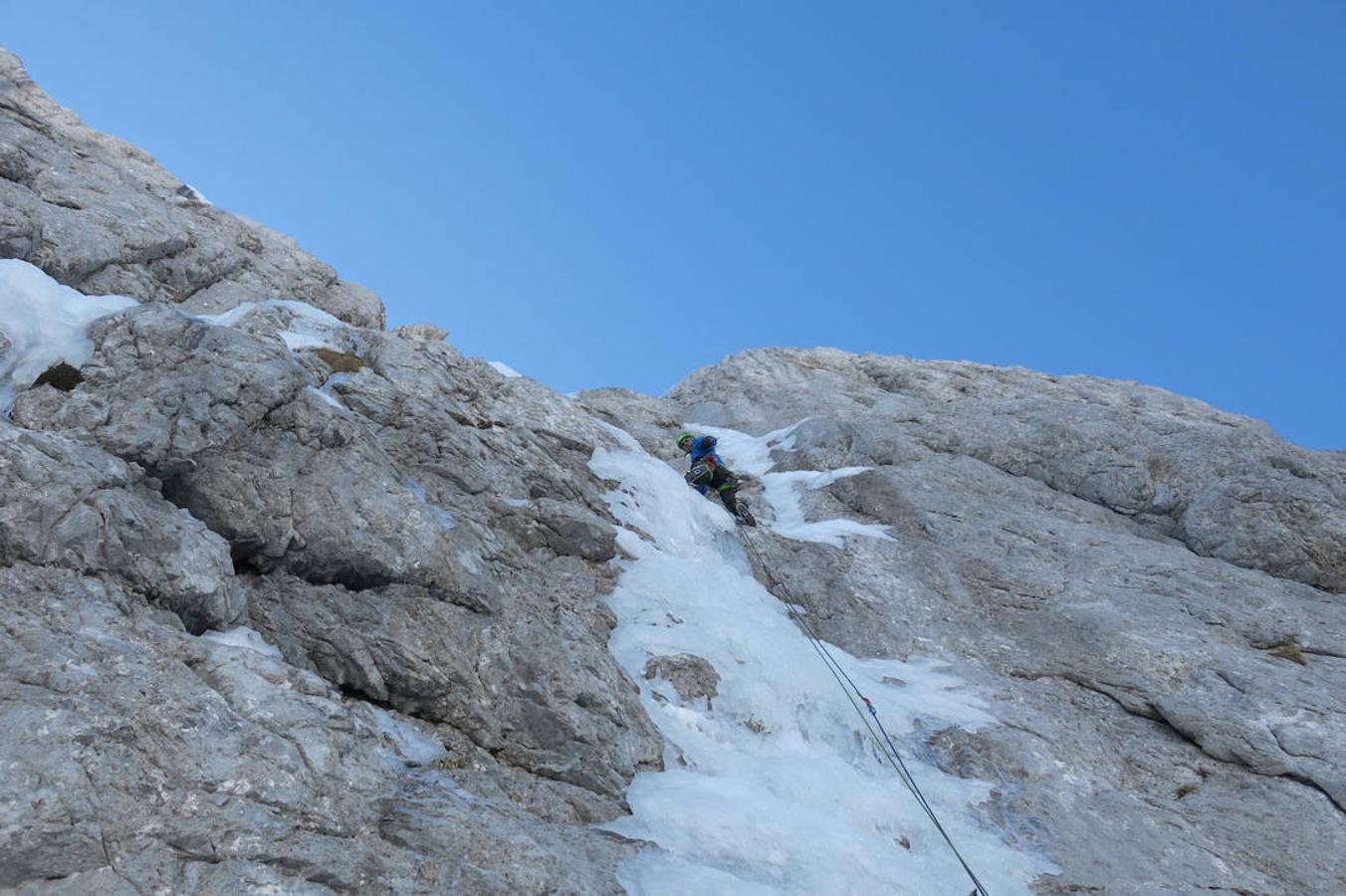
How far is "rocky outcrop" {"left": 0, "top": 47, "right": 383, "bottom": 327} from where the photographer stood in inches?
800

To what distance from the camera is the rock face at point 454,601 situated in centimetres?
883

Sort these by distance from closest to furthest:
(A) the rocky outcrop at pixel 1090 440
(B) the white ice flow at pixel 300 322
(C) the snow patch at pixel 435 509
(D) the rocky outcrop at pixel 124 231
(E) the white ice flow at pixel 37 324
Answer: (E) the white ice flow at pixel 37 324 < (C) the snow patch at pixel 435 509 < (D) the rocky outcrop at pixel 124 231 < (B) the white ice flow at pixel 300 322 < (A) the rocky outcrop at pixel 1090 440

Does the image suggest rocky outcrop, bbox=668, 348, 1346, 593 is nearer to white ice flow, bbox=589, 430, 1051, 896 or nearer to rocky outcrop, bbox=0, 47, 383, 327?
white ice flow, bbox=589, 430, 1051, 896

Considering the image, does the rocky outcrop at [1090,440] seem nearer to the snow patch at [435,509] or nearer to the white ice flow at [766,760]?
the white ice flow at [766,760]

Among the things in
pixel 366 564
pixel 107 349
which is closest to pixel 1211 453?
pixel 366 564

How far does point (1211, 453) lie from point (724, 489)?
53.4 ft

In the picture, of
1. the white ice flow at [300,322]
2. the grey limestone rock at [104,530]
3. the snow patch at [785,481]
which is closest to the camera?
the grey limestone rock at [104,530]

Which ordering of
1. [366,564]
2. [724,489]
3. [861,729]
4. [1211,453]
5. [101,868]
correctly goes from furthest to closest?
[1211,453] → [724,489] → [861,729] → [366,564] → [101,868]

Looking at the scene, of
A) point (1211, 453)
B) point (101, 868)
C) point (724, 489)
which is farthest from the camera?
point (1211, 453)

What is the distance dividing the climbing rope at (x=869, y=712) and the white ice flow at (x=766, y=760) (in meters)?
0.17

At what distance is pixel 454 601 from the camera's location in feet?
46.8

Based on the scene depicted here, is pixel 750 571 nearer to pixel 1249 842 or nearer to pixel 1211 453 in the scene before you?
pixel 1249 842

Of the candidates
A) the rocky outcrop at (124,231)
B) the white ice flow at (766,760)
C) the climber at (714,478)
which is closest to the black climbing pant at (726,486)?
the climber at (714,478)

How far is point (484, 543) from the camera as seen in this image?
16.1 m
